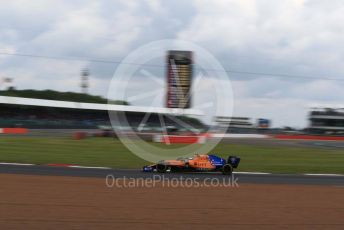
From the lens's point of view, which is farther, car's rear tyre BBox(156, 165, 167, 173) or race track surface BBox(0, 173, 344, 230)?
car's rear tyre BBox(156, 165, 167, 173)

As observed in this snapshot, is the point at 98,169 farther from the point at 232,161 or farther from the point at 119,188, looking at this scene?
the point at 119,188

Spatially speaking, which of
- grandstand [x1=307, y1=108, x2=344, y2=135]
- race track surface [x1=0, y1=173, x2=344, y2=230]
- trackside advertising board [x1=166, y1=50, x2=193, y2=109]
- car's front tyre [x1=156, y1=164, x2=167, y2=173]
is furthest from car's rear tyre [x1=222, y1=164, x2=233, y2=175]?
grandstand [x1=307, y1=108, x2=344, y2=135]

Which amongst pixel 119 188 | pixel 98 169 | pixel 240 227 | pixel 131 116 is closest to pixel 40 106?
pixel 131 116

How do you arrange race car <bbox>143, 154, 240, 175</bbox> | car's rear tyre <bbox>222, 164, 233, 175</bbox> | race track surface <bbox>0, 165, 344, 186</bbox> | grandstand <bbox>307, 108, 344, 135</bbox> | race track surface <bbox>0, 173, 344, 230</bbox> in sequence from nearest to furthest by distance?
race track surface <bbox>0, 173, 344, 230</bbox> < race track surface <bbox>0, 165, 344, 186</bbox> < race car <bbox>143, 154, 240, 175</bbox> < car's rear tyre <bbox>222, 164, 233, 175</bbox> < grandstand <bbox>307, 108, 344, 135</bbox>

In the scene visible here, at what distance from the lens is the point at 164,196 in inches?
425

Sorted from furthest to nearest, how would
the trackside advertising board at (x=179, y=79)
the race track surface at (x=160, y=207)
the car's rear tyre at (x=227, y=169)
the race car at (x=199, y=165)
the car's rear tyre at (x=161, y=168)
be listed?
the trackside advertising board at (x=179, y=79) → the car's rear tyre at (x=227, y=169) → the race car at (x=199, y=165) → the car's rear tyre at (x=161, y=168) → the race track surface at (x=160, y=207)

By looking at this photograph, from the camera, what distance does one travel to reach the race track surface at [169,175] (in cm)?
1538

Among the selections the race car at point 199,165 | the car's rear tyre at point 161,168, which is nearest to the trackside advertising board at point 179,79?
the race car at point 199,165

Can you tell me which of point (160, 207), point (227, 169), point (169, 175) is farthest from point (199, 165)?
point (160, 207)

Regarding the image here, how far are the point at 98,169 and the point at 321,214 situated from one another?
971 cm

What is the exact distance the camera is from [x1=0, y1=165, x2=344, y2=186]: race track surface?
50.4ft

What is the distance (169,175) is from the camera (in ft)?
52.3

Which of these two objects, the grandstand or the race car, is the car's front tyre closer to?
the race car

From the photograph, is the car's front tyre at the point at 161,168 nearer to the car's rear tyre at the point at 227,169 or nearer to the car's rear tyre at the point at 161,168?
the car's rear tyre at the point at 161,168
